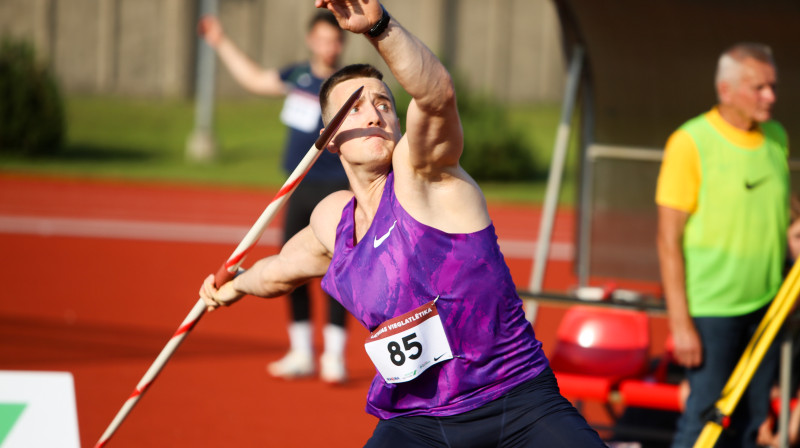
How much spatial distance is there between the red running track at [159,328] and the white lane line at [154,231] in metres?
0.03

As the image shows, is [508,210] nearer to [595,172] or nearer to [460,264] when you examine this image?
[595,172]

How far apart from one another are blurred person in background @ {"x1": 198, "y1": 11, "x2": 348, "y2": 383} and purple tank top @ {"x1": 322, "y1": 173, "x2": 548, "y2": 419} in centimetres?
349

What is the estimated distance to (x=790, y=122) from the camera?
5.95 meters

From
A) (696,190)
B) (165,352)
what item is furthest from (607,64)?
(165,352)

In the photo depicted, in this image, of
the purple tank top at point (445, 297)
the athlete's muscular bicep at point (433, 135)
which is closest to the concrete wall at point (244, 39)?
the purple tank top at point (445, 297)

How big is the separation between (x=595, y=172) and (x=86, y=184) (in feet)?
49.0

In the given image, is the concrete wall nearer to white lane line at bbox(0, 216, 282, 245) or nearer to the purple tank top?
white lane line at bbox(0, 216, 282, 245)

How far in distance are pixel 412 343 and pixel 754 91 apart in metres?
2.24

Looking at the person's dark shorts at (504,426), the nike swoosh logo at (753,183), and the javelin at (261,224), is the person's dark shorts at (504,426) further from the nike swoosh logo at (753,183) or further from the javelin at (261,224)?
the nike swoosh logo at (753,183)

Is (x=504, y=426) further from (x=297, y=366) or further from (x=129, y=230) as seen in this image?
(x=129, y=230)

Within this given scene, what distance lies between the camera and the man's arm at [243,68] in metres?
6.86

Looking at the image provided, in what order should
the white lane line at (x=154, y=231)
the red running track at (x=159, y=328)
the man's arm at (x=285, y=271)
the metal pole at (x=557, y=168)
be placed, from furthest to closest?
the white lane line at (x=154, y=231) < the red running track at (x=159, y=328) < the metal pole at (x=557, y=168) < the man's arm at (x=285, y=271)

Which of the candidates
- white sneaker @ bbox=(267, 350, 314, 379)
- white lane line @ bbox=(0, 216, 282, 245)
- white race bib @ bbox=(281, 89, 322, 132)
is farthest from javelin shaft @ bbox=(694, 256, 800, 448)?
white lane line @ bbox=(0, 216, 282, 245)

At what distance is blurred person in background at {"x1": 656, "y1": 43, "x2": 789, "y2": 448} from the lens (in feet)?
13.7
